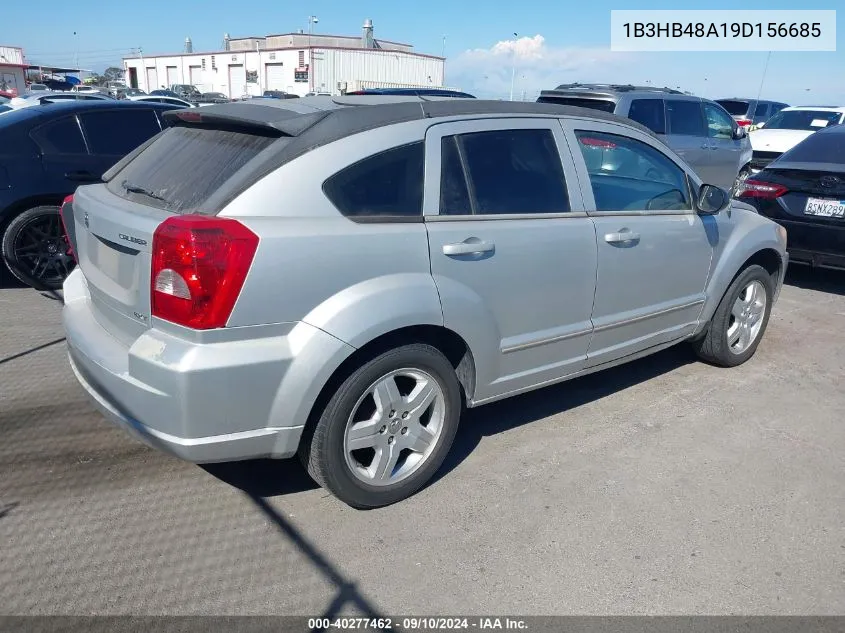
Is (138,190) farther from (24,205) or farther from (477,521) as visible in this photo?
(24,205)

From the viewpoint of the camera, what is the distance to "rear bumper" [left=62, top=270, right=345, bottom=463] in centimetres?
265

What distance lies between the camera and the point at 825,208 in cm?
674

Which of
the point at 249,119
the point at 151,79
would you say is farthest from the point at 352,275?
the point at 151,79

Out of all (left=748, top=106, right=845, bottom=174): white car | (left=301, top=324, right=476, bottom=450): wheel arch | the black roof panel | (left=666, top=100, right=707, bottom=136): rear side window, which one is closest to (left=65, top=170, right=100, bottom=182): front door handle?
the black roof panel

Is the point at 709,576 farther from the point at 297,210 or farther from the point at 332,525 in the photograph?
the point at 297,210

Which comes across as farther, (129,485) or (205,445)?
(129,485)

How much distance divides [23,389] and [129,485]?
1.38m

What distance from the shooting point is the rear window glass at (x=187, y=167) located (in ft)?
9.66

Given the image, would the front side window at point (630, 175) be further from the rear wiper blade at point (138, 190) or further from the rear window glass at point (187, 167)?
the rear wiper blade at point (138, 190)

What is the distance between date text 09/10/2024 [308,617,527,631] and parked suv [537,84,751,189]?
26.8 feet

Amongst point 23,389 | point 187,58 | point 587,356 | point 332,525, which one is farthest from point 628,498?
point 187,58

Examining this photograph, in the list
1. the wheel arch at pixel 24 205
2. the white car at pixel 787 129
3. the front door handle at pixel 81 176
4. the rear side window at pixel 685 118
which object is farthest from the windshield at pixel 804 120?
the wheel arch at pixel 24 205

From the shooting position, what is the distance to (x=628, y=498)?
3.45 metres

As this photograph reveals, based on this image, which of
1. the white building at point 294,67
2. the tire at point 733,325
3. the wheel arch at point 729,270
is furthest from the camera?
Answer: the white building at point 294,67
